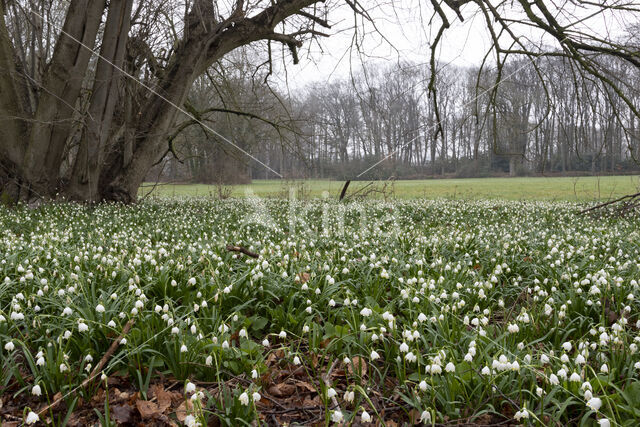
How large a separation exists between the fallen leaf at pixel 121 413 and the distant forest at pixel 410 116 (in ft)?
17.6

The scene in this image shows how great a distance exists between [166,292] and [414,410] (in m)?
2.07

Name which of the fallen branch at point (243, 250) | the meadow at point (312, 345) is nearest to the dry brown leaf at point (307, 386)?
the meadow at point (312, 345)

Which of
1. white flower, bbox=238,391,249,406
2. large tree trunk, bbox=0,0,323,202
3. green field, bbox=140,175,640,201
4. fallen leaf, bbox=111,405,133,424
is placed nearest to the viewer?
white flower, bbox=238,391,249,406

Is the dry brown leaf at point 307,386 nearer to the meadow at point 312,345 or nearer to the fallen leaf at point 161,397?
the meadow at point 312,345

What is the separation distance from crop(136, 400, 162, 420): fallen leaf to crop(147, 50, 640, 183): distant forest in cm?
529

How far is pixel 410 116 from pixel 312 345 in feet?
34.0

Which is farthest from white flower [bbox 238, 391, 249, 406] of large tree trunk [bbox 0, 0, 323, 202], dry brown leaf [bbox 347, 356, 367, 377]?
large tree trunk [bbox 0, 0, 323, 202]

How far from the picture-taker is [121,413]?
6.40ft

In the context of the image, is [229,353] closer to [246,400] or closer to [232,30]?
[246,400]

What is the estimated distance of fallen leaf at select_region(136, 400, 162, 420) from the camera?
194cm

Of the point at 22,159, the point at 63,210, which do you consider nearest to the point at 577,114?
the point at 63,210

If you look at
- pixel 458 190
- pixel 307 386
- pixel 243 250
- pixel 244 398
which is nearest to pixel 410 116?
pixel 243 250

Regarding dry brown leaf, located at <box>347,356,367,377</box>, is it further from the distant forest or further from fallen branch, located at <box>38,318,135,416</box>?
the distant forest

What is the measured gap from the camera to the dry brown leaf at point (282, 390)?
2.19 m
